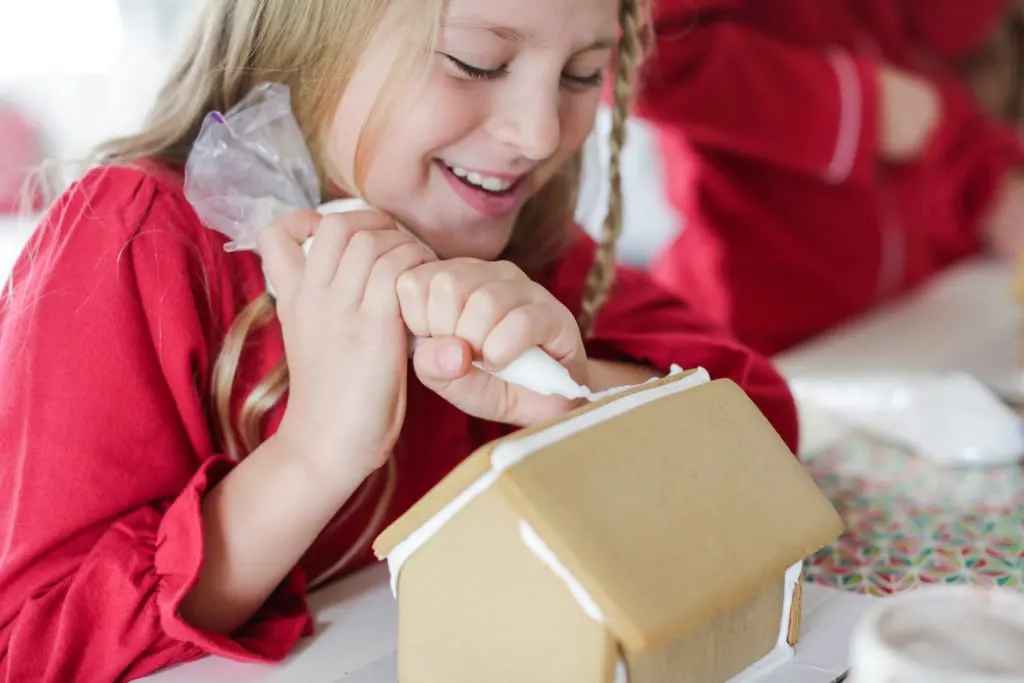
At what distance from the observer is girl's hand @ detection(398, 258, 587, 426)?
0.51m

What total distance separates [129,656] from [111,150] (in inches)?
12.2

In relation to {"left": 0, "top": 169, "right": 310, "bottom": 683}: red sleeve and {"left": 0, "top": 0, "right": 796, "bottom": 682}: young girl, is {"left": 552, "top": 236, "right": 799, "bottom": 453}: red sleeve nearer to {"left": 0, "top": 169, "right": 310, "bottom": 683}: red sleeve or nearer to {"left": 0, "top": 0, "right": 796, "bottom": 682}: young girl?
{"left": 0, "top": 0, "right": 796, "bottom": 682}: young girl

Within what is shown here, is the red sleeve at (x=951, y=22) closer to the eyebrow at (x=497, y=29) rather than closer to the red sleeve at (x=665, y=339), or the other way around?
the red sleeve at (x=665, y=339)

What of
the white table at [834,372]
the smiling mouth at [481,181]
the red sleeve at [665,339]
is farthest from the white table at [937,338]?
the smiling mouth at [481,181]

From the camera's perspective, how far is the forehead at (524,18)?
592 millimetres

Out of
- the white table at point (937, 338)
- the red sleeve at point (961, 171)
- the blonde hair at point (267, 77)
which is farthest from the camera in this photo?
the red sleeve at point (961, 171)

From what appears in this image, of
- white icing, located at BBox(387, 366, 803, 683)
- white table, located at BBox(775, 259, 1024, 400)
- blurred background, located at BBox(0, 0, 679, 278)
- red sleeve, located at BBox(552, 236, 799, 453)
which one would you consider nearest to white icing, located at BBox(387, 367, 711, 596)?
white icing, located at BBox(387, 366, 803, 683)

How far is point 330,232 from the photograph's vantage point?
546 millimetres

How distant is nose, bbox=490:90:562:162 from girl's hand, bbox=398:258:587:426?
0.38ft

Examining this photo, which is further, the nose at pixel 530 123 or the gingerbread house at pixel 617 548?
the nose at pixel 530 123

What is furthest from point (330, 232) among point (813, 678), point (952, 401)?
point (952, 401)

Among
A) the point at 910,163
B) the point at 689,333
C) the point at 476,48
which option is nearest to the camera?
the point at 476,48

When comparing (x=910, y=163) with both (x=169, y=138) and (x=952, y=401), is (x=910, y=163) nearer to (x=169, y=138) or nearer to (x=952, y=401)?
(x=952, y=401)

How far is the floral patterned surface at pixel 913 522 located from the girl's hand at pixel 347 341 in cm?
27
